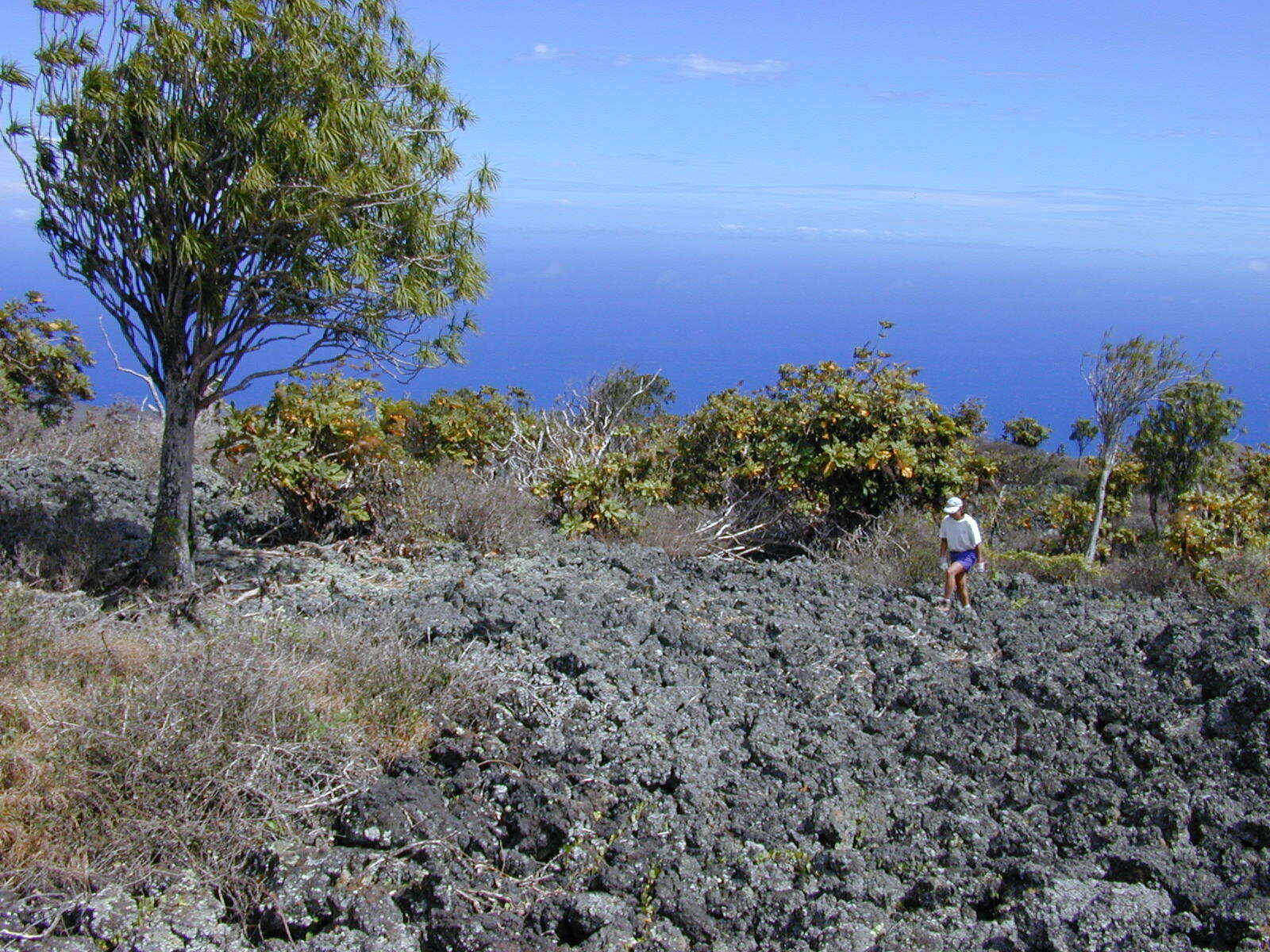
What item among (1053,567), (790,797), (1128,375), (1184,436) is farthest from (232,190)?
(1184,436)

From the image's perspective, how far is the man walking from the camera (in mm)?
6621

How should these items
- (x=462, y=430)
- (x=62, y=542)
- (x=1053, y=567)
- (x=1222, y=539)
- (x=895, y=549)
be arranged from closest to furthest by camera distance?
(x=62, y=542) → (x=1053, y=567) → (x=1222, y=539) → (x=895, y=549) → (x=462, y=430)

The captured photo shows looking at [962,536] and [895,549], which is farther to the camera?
[895,549]

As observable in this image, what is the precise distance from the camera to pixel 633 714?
452 centimetres

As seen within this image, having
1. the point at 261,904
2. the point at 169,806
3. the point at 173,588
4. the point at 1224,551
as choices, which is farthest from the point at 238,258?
the point at 1224,551

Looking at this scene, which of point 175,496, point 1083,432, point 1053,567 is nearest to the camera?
point 175,496

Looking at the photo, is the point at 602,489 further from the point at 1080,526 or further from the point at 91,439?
the point at 1080,526

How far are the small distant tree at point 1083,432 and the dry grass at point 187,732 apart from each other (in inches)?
1247

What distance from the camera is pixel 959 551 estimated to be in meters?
6.76

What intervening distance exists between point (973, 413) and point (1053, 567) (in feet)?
12.3

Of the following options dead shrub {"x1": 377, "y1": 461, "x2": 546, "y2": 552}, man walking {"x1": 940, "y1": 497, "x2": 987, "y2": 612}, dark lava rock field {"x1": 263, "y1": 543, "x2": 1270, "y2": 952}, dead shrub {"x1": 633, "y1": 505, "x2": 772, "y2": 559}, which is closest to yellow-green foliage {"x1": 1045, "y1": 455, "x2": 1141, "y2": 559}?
dead shrub {"x1": 633, "y1": 505, "x2": 772, "y2": 559}

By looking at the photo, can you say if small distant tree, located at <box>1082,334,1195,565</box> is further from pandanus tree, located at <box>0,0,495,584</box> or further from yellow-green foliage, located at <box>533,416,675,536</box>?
pandanus tree, located at <box>0,0,495,584</box>

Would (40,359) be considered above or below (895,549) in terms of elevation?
above

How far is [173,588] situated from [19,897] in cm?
310
